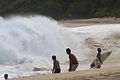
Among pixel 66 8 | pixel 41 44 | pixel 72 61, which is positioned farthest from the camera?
pixel 66 8

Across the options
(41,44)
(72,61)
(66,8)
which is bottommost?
(72,61)

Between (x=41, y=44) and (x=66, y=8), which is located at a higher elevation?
(x=66, y=8)

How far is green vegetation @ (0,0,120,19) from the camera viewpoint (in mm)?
93125

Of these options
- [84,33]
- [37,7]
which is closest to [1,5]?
[37,7]

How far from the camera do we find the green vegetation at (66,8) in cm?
9312

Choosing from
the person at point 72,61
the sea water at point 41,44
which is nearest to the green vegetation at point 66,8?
the sea water at point 41,44

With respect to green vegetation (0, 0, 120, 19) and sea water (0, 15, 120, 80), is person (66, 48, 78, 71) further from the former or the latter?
green vegetation (0, 0, 120, 19)

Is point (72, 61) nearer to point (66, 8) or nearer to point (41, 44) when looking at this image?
point (41, 44)

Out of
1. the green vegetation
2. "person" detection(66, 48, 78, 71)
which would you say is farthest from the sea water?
the green vegetation

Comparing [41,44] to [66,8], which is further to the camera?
[66,8]

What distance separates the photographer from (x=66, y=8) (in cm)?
10194

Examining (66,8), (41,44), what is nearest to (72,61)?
(41,44)

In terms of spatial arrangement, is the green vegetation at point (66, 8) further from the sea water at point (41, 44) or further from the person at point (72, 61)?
the person at point (72, 61)

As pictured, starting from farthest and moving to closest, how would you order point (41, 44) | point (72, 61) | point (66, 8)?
1. point (66, 8)
2. point (41, 44)
3. point (72, 61)
